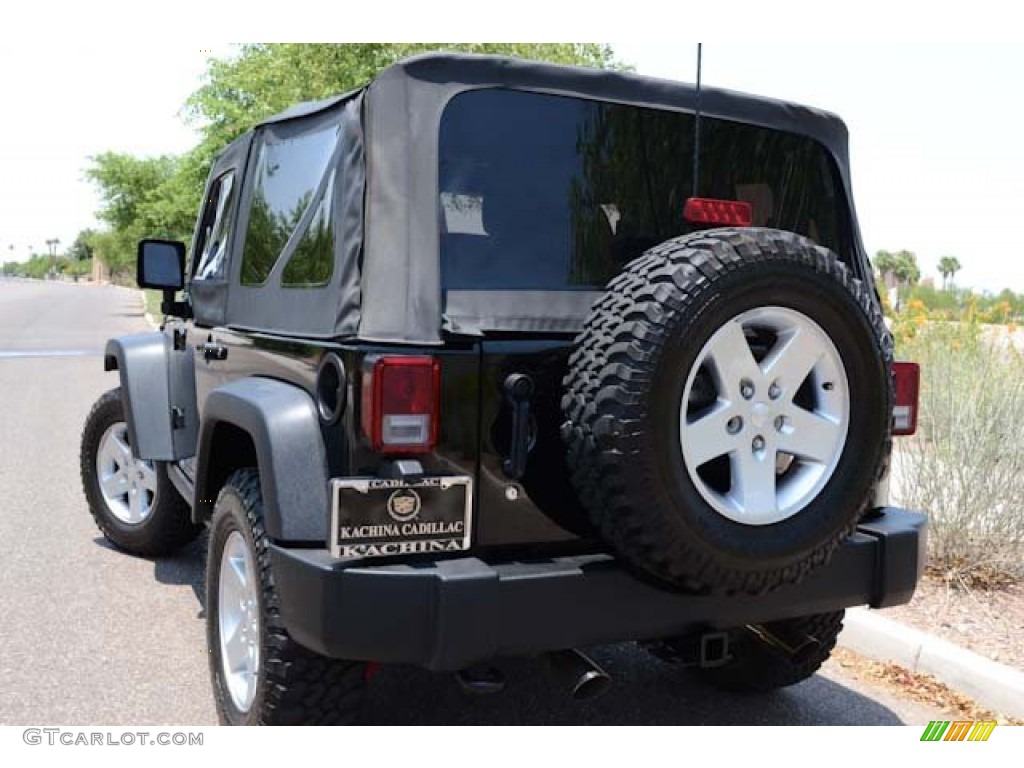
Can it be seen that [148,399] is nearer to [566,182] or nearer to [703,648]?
[566,182]

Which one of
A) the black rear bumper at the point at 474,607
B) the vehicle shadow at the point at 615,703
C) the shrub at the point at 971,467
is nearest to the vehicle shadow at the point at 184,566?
the vehicle shadow at the point at 615,703

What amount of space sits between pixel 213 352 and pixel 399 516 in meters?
1.59

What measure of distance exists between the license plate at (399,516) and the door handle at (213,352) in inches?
54.2

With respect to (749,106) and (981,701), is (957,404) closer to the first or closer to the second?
(981,701)

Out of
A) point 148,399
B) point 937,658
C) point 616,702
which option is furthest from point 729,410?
Result: point 148,399

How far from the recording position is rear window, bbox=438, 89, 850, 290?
2854mm

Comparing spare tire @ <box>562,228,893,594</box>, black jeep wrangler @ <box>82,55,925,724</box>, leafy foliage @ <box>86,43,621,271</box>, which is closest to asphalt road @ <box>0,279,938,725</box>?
black jeep wrangler @ <box>82,55,925,724</box>

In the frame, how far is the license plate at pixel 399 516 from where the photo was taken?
2.47m

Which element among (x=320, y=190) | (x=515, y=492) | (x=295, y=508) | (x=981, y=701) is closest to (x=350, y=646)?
(x=295, y=508)

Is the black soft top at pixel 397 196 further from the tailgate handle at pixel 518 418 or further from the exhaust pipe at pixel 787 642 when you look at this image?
the exhaust pipe at pixel 787 642

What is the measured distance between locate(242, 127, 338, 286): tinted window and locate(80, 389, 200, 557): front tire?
167 centimetres

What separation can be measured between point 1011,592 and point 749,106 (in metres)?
2.89

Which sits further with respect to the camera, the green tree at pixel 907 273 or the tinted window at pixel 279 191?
the green tree at pixel 907 273

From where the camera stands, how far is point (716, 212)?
3.08 m
